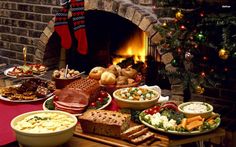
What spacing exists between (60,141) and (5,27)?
10.9ft

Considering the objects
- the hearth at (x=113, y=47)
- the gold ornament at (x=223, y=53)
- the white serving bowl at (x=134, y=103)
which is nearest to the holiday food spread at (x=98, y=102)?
the white serving bowl at (x=134, y=103)

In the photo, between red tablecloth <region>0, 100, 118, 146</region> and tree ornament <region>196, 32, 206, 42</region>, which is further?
tree ornament <region>196, 32, 206, 42</region>

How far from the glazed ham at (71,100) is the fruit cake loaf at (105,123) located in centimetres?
15

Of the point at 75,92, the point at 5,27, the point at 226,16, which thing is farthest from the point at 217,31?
the point at 5,27

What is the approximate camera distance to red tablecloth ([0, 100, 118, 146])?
1986 mm

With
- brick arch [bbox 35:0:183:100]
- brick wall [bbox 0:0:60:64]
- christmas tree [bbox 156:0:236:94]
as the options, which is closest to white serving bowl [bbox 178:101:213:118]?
christmas tree [bbox 156:0:236:94]

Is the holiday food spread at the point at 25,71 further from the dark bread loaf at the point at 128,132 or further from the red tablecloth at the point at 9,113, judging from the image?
the dark bread loaf at the point at 128,132

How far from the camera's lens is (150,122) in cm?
205

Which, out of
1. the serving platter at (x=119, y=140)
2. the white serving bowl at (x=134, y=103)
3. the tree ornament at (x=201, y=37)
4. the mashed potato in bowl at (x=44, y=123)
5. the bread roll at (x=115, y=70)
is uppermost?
the tree ornament at (x=201, y=37)

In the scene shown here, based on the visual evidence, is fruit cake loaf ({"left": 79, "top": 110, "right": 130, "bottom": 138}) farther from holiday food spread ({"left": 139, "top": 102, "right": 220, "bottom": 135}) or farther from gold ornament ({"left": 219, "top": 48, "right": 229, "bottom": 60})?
gold ornament ({"left": 219, "top": 48, "right": 229, "bottom": 60})

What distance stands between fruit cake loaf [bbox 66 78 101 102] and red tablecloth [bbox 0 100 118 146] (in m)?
0.13

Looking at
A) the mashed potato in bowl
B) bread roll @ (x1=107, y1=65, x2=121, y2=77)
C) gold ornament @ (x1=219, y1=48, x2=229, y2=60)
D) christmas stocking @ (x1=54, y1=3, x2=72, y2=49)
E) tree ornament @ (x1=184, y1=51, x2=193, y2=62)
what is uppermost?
christmas stocking @ (x1=54, y1=3, x2=72, y2=49)

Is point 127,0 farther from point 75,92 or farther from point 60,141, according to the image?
point 60,141

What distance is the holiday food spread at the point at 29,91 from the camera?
2.45m
